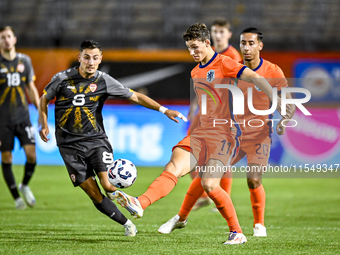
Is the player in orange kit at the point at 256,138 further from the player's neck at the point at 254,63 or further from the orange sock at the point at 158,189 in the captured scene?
the orange sock at the point at 158,189

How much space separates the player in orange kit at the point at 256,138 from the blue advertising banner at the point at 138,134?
23.9 feet

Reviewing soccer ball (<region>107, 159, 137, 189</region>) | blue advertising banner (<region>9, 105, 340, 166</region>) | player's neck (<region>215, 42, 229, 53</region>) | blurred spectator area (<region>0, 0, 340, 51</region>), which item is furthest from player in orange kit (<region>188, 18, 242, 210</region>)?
blurred spectator area (<region>0, 0, 340, 51</region>)

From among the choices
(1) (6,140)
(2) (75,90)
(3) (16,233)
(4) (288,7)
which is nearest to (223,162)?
(2) (75,90)

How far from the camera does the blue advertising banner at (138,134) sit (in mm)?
12742

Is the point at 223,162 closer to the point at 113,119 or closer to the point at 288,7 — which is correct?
the point at 113,119

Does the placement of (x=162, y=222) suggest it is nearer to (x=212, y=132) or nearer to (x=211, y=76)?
(x=212, y=132)

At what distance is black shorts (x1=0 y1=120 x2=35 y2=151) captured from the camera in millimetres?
7492

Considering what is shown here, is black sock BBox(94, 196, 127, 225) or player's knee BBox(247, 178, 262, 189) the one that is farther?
player's knee BBox(247, 178, 262, 189)

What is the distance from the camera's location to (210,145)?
484 cm

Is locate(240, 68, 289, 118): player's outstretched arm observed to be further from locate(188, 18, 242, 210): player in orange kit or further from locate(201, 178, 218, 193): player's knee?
locate(188, 18, 242, 210): player in orange kit

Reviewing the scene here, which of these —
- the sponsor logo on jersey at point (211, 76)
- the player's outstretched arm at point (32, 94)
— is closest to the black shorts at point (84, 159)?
the sponsor logo on jersey at point (211, 76)

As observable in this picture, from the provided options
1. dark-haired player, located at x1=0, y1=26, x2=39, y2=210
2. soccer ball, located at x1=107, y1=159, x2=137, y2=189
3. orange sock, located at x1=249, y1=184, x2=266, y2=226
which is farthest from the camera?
dark-haired player, located at x1=0, y1=26, x2=39, y2=210

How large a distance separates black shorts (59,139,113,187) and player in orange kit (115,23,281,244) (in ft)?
2.67

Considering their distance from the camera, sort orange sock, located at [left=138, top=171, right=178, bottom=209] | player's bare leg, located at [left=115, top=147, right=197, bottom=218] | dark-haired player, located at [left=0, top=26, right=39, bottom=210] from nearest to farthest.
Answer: player's bare leg, located at [left=115, top=147, right=197, bottom=218], orange sock, located at [left=138, top=171, right=178, bottom=209], dark-haired player, located at [left=0, top=26, right=39, bottom=210]
